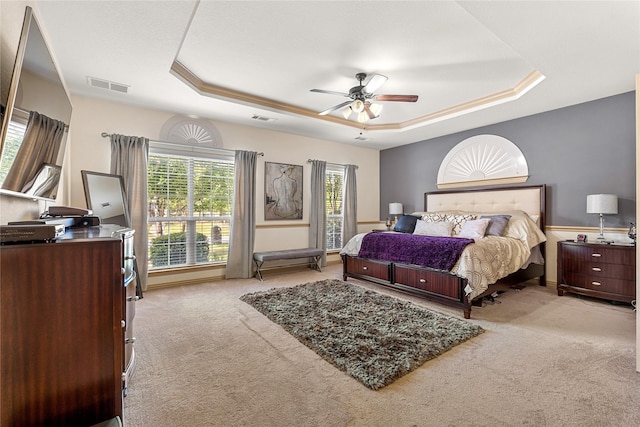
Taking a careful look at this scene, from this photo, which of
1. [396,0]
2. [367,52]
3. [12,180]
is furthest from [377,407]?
[367,52]

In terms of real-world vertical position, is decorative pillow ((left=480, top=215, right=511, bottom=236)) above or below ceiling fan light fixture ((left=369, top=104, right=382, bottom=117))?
below

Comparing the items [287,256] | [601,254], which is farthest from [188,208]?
[601,254]

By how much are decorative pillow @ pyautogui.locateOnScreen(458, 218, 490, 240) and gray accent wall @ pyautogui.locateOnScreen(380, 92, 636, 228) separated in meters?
1.07

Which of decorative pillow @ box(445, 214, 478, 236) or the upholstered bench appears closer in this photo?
decorative pillow @ box(445, 214, 478, 236)

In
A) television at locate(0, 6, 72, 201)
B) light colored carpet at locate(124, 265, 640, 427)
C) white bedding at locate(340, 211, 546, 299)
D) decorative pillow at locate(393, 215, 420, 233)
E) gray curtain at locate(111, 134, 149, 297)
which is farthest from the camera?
decorative pillow at locate(393, 215, 420, 233)

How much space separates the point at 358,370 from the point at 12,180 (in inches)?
88.9

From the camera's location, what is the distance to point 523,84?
139 inches

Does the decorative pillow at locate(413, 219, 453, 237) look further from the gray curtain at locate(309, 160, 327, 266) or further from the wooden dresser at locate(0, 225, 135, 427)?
the wooden dresser at locate(0, 225, 135, 427)

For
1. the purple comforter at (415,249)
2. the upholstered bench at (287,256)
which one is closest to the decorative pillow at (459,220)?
the purple comforter at (415,249)

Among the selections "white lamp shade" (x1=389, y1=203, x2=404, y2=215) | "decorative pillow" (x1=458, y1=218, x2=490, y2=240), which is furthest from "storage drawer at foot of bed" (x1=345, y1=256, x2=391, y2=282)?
"white lamp shade" (x1=389, y1=203, x2=404, y2=215)

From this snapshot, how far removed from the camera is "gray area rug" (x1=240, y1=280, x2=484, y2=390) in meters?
2.12

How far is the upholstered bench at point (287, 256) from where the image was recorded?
4.75 metres

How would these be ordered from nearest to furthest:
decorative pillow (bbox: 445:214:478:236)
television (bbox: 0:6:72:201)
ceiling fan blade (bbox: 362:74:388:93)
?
television (bbox: 0:6:72:201) < ceiling fan blade (bbox: 362:74:388:93) < decorative pillow (bbox: 445:214:478:236)

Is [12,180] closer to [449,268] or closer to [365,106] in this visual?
[365,106]
